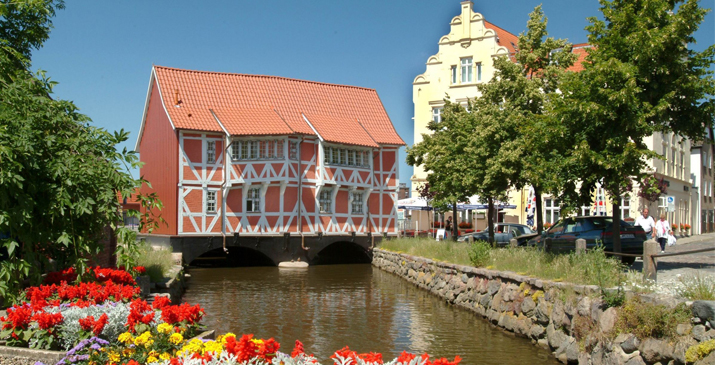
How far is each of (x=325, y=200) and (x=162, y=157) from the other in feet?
29.3

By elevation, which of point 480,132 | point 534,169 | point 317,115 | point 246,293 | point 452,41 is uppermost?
point 452,41

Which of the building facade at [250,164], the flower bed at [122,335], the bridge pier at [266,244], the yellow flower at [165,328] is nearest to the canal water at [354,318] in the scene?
the flower bed at [122,335]

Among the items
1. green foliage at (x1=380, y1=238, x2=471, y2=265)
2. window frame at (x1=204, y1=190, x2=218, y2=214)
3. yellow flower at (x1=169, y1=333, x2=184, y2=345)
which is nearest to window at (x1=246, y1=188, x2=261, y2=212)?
window frame at (x1=204, y1=190, x2=218, y2=214)

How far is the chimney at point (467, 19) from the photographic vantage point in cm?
4638

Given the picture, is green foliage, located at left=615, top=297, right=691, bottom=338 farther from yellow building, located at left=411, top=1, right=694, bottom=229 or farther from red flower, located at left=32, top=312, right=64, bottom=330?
yellow building, located at left=411, top=1, right=694, bottom=229

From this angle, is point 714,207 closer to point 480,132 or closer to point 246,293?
point 480,132

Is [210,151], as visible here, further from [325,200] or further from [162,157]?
[325,200]

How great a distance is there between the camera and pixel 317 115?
39062 mm

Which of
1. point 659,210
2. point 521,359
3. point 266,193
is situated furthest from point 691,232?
point 521,359

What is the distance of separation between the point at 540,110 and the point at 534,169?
283 inches

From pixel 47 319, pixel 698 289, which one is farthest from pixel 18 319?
pixel 698 289

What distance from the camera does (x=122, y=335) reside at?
7.28 meters

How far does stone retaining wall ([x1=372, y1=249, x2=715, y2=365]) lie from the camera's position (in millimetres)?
9180

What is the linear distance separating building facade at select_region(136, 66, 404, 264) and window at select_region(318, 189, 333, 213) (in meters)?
0.05
